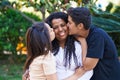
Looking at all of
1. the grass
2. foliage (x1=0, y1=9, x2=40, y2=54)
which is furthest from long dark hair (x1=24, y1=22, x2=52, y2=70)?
foliage (x1=0, y1=9, x2=40, y2=54)

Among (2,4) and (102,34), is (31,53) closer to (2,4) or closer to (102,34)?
(102,34)

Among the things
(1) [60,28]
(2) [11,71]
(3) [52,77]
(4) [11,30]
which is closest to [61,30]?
(1) [60,28]

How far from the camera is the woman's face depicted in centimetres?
323

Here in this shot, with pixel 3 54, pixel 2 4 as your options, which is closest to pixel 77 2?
pixel 2 4

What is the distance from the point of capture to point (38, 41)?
2.95 m

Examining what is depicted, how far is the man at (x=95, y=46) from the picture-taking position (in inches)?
123

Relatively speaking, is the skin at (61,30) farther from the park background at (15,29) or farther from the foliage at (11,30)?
the foliage at (11,30)

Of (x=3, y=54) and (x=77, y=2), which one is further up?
(x=77, y=2)

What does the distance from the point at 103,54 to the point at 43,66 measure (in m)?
0.59

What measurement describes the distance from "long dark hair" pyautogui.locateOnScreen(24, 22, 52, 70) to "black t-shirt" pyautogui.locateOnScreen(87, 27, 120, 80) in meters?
0.41

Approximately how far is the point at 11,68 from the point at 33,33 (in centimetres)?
508

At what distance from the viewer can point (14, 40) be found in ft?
27.1

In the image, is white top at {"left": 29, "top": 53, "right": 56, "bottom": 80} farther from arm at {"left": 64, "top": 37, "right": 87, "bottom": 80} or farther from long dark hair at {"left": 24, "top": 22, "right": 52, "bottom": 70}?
arm at {"left": 64, "top": 37, "right": 87, "bottom": 80}

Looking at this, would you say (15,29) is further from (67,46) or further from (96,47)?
(96,47)
